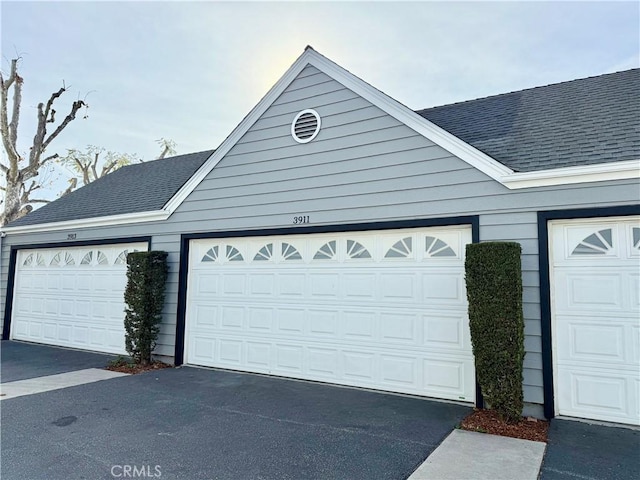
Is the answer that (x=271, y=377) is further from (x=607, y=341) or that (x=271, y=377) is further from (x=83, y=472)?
(x=607, y=341)

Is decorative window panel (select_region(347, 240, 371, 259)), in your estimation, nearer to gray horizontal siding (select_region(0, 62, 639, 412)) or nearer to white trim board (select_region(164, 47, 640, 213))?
gray horizontal siding (select_region(0, 62, 639, 412))

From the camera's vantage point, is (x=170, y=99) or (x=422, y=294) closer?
(x=422, y=294)

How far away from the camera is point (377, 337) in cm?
571

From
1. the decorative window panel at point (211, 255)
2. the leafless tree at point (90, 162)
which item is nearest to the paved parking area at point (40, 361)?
the decorative window panel at point (211, 255)

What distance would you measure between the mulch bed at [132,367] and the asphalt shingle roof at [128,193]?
117 inches

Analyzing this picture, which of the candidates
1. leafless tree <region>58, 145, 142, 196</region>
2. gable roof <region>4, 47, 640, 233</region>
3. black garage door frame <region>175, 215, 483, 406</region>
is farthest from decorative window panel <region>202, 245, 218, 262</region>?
leafless tree <region>58, 145, 142, 196</region>

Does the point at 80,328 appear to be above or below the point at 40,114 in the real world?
below

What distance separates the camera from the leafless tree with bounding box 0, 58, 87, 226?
1630 centimetres

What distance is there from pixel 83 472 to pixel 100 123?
59.0ft

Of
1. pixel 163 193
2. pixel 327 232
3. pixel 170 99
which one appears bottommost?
pixel 327 232

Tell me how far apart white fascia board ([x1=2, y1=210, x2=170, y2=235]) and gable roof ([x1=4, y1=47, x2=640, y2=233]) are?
2 cm

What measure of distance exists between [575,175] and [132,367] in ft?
23.7

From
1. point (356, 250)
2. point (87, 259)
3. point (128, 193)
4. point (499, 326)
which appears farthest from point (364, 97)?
point (87, 259)

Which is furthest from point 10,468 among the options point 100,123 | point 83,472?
point 100,123
